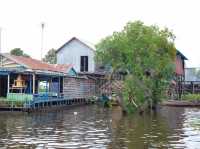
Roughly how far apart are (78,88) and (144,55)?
1673 centimetres

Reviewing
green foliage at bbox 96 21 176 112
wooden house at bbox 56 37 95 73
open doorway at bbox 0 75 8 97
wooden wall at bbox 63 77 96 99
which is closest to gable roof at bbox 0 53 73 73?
wooden wall at bbox 63 77 96 99

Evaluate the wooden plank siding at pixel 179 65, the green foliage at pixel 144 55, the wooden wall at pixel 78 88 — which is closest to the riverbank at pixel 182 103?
the wooden wall at pixel 78 88

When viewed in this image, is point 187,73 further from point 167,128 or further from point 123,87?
point 167,128

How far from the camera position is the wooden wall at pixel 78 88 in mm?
53544

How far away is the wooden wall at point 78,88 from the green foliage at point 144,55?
10.2 m

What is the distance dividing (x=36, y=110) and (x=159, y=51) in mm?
11856

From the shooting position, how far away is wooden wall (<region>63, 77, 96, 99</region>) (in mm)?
53544

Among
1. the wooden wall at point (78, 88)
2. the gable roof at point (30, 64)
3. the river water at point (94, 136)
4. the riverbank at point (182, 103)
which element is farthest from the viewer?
the riverbank at point (182, 103)

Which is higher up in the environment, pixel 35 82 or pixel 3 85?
pixel 35 82

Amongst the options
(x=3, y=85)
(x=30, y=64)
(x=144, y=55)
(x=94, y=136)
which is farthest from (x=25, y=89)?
(x=94, y=136)

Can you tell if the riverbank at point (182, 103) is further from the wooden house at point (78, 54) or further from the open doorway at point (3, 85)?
the open doorway at point (3, 85)

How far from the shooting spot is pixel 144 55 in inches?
1671

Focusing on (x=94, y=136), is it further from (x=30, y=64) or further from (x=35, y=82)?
(x=35, y=82)

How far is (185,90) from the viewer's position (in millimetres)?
72125
